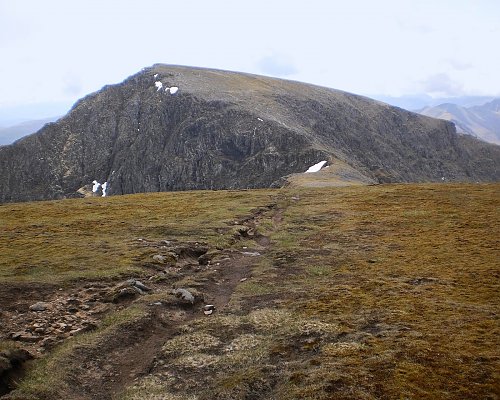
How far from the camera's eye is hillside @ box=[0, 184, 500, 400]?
1745cm

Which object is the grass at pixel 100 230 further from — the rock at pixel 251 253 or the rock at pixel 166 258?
the rock at pixel 251 253

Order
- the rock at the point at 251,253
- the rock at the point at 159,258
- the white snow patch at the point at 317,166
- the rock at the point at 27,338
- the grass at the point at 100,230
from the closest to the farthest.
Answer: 1. the rock at the point at 27,338
2. the grass at the point at 100,230
3. the rock at the point at 159,258
4. the rock at the point at 251,253
5. the white snow patch at the point at 317,166

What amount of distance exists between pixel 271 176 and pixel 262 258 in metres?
130

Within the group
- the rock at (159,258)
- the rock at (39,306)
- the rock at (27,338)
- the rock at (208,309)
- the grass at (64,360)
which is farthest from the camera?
the rock at (159,258)

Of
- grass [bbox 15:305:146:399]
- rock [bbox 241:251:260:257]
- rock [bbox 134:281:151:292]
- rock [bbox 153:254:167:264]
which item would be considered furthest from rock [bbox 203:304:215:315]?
rock [bbox 241:251:260:257]

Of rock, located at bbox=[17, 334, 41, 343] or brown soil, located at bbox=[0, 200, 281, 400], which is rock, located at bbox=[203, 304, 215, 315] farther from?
rock, located at bbox=[17, 334, 41, 343]

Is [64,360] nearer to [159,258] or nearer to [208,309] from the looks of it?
[208,309]

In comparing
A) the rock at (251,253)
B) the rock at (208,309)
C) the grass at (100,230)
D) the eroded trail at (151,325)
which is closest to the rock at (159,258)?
the grass at (100,230)

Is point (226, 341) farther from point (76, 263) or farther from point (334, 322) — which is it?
point (76, 263)

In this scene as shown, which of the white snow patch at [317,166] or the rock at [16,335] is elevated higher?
the white snow patch at [317,166]

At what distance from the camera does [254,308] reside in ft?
85.3

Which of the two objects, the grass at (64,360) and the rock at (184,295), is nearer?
the grass at (64,360)

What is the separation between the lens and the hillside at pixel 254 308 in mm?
17453

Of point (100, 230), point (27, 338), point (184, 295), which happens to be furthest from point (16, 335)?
point (100, 230)
